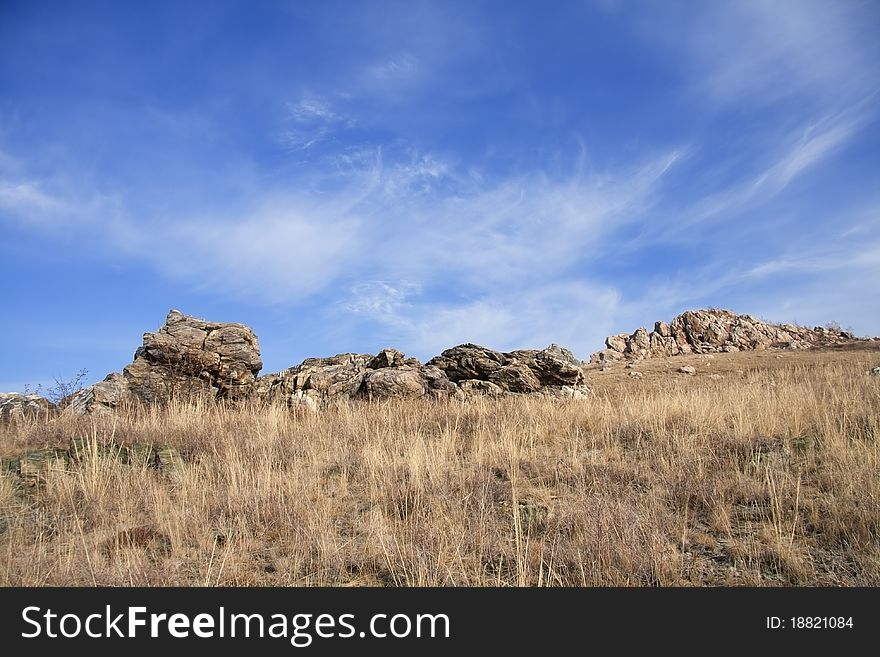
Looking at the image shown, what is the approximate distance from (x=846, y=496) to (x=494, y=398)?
884 centimetres

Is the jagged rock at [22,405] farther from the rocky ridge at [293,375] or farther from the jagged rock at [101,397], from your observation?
the jagged rock at [101,397]

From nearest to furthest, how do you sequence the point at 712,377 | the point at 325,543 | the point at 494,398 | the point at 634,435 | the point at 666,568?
the point at 666,568 < the point at 325,543 < the point at 634,435 < the point at 494,398 < the point at 712,377

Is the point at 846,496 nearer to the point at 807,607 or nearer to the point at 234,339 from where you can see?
the point at 807,607

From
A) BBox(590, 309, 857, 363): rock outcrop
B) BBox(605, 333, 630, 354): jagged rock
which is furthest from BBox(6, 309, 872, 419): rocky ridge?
BBox(605, 333, 630, 354): jagged rock

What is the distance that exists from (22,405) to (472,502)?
39.7 feet

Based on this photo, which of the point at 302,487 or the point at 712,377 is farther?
the point at 712,377

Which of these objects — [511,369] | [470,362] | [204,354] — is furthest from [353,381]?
[511,369]

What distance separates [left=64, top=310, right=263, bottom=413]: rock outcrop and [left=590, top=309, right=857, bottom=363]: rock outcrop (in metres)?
25.5

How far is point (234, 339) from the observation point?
50.3ft

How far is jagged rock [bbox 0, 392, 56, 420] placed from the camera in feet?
40.3

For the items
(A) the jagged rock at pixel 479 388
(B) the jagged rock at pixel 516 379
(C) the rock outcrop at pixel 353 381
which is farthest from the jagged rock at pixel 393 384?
(B) the jagged rock at pixel 516 379

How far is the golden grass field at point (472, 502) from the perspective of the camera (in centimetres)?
468

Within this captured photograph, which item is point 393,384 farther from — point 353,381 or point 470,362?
point 470,362

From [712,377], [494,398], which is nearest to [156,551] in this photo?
[494,398]
